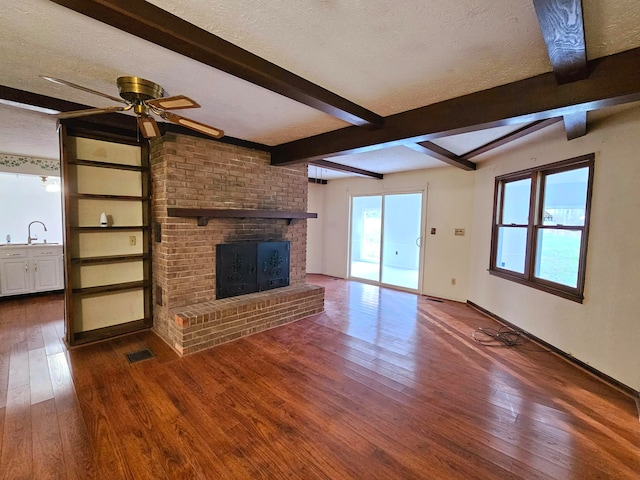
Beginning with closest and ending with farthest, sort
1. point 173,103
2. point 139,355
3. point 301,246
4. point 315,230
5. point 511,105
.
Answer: point 173,103, point 511,105, point 139,355, point 301,246, point 315,230

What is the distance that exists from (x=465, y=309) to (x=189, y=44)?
16.3ft

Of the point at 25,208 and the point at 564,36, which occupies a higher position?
the point at 564,36

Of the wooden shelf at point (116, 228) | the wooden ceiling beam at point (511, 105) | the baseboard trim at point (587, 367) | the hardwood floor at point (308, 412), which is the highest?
the wooden ceiling beam at point (511, 105)

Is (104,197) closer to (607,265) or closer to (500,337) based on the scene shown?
(500,337)

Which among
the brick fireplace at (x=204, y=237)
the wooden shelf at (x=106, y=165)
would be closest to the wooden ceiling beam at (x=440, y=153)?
the brick fireplace at (x=204, y=237)

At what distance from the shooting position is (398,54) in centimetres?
170

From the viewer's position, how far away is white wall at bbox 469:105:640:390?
7.99 feet

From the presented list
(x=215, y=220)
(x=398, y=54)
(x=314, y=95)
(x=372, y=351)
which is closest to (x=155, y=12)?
(x=314, y=95)

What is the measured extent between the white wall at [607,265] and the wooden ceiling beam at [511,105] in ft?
3.77

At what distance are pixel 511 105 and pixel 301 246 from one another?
10.4 ft

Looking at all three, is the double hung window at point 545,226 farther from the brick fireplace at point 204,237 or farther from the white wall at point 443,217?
the brick fireplace at point 204,237

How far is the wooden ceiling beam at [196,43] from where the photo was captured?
128 cm

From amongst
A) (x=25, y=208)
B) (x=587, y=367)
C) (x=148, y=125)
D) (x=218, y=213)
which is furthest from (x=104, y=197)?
(x=587, y=367)

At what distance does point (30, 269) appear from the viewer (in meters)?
4.73
